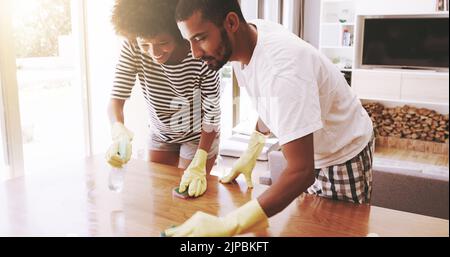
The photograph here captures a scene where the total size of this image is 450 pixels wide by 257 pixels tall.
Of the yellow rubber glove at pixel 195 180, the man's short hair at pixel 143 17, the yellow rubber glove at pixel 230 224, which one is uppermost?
the man's short hair at pixel 143 17

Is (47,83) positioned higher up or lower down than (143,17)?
lower down

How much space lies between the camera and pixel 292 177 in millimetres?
904

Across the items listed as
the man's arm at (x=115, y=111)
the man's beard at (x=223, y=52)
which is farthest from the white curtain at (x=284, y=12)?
the man's beard at (x=223, y=52)

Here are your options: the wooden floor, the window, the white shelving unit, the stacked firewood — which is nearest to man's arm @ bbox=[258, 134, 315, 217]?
the window

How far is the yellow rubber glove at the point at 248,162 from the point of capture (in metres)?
1.34

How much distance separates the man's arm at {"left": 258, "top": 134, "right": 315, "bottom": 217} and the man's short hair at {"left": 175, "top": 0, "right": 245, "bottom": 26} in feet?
1.15

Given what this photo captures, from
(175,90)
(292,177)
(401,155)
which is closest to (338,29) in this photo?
(401,155)

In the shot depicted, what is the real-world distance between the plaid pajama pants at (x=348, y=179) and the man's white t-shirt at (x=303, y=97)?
2 cm

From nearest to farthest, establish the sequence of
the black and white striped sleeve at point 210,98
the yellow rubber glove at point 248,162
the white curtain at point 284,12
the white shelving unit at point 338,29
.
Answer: the yellow rubber glove at point 248,162 → the black and white striped sleeve at point 210,98 → the white curtain at point 284,12 → the white shelving unit at point 338,29

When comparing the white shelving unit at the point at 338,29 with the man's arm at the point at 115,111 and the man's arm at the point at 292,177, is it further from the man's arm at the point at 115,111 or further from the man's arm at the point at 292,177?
the man's arm at the point at 292,177

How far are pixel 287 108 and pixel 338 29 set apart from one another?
14.6 feet

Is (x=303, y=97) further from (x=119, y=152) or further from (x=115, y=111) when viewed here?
(x=115, y=111)

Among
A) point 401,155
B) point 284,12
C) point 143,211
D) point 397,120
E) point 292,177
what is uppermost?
point 284,12

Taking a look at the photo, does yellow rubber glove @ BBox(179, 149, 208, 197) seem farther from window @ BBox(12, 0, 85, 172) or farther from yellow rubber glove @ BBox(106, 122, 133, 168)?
window @ BBox(12, 0, 85, 172)
